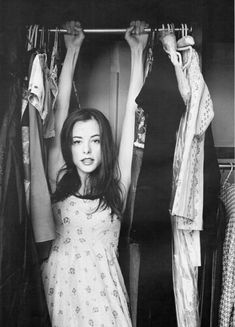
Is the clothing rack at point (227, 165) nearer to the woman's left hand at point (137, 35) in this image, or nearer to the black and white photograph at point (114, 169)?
the black and white photograph at point (114, 169)

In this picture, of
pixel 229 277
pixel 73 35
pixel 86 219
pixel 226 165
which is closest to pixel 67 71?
pixel 73 35

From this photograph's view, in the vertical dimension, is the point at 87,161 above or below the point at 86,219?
above

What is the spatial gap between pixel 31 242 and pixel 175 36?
0.60 meters

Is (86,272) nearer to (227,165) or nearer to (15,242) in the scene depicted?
(15,242)

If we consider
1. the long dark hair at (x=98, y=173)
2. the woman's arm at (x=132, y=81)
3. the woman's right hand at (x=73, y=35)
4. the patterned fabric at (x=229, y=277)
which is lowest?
the patterned fabric at (x=229, y=277)

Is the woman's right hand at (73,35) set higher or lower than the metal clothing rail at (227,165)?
higher

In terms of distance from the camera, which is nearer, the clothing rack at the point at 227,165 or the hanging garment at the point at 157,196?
the hanging garment at the point at 157,196

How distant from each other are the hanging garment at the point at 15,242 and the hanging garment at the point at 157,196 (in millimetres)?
256

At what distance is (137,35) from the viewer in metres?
1.31

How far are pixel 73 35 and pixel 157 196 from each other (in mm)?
443

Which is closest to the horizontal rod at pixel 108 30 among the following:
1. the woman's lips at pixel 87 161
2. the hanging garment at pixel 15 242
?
the hanging garment at pixel 15 242

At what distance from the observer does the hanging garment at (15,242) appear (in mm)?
1223

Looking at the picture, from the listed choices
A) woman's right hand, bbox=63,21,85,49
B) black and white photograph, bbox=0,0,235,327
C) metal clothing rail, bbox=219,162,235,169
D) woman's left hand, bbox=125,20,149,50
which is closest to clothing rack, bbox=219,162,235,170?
metal clothing rail, bbox=219,162,235,169

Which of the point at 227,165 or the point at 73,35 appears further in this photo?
the point at 227,165
